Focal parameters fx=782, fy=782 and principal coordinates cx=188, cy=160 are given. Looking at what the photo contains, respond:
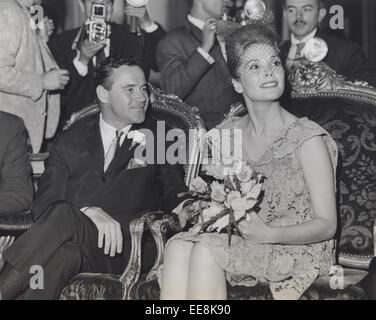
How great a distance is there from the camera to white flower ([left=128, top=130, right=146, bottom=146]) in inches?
148

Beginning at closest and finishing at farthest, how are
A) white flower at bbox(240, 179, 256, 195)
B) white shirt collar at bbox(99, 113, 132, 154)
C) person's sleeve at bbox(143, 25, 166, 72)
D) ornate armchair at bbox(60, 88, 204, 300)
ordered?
white flower at bbox(240, 179, 256, 195) < ornate armchair at bbox(60, 88, 204, 300) < white shirt collar at bbox(99, 113, 132, 154) < person's sleeve at bbox(143, 25, 166, 72)

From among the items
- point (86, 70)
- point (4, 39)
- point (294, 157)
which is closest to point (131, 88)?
point (86, 70)

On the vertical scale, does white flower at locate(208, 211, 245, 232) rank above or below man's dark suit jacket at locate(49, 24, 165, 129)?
below

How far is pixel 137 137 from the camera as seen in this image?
3.79 metres

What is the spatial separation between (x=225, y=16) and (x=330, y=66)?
613 millimetres

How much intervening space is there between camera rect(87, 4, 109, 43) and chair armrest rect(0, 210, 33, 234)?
1.08 m

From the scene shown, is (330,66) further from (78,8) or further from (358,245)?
(78,8)

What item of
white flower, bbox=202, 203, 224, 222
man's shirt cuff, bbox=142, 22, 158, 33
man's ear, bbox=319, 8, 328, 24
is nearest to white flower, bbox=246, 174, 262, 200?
white flower, bbox=202, 203, 224, 222

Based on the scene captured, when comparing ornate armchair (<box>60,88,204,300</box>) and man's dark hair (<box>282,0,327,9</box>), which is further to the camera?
man's dark hair (<box>282,0,327,9</box>)

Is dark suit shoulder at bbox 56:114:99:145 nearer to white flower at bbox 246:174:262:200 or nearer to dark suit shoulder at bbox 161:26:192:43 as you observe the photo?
dark suit shoulder at bbox 161:26:192:43

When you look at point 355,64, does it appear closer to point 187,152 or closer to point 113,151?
point 187,152

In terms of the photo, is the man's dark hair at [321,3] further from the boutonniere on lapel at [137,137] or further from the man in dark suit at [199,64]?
the boutonniere on lapel at [137,137]

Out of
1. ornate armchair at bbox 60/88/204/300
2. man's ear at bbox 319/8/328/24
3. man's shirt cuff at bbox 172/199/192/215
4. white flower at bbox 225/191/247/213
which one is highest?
man's ear at bbox 319/8/328/24

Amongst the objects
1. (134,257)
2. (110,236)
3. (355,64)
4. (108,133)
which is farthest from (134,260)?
(355,64)
